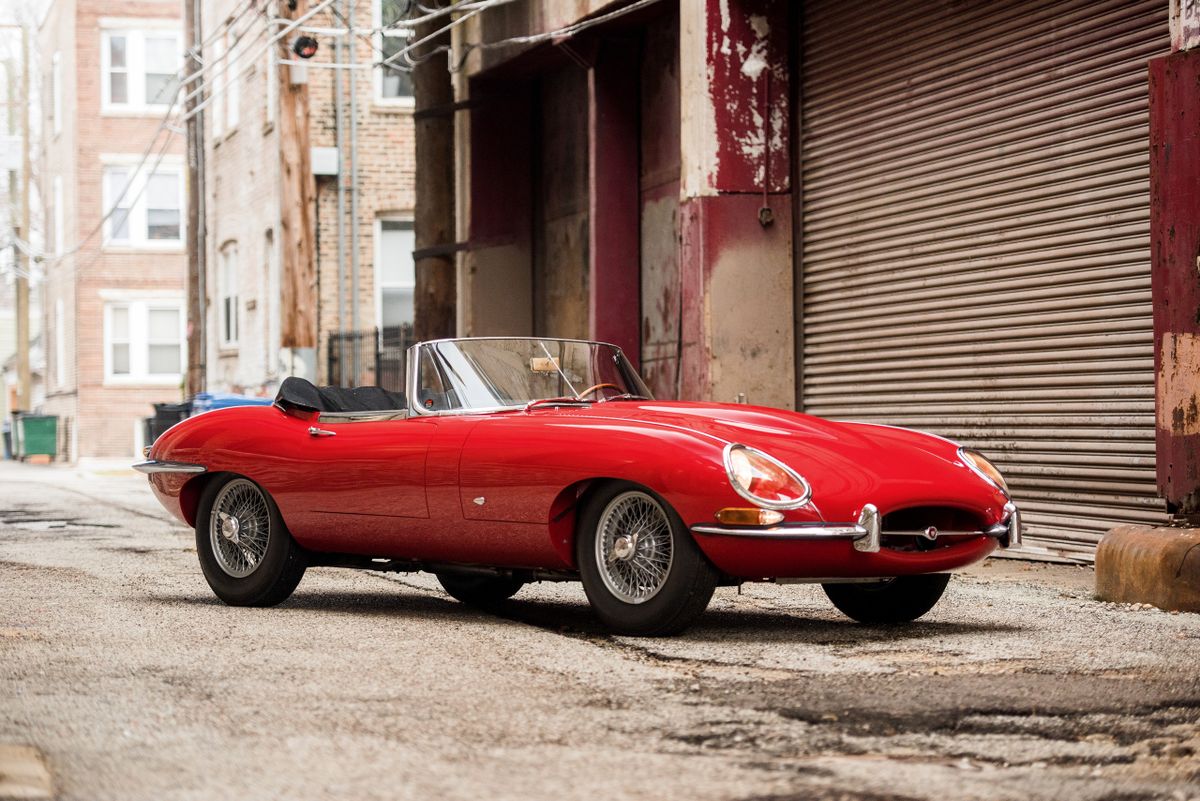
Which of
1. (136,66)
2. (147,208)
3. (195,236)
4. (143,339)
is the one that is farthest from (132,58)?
(195,236)

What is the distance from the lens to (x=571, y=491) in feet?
24.1

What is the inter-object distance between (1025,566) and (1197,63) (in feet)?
11.9

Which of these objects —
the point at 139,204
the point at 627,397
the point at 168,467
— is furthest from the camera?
the point at 139,204

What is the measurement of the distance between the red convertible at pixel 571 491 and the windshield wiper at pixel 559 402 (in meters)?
0.02

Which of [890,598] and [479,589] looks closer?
[890,598]

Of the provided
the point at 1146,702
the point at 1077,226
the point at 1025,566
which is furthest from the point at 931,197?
the point at 1146,702

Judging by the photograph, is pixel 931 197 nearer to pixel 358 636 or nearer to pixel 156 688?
pixel 358 636

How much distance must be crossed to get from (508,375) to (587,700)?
2.78m

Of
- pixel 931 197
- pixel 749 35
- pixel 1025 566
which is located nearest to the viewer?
pixel 1025 566

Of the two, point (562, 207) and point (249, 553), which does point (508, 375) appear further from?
point (562, 207)

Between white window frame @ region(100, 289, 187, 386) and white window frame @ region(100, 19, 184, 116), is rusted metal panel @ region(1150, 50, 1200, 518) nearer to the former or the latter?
white window frame @ region(100, 289, 187, 386)

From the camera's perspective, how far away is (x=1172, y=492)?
884 cm

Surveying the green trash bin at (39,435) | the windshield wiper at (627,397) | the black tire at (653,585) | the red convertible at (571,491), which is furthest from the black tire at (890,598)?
the green trash bin at (39,435)

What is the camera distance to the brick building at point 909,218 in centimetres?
1083
